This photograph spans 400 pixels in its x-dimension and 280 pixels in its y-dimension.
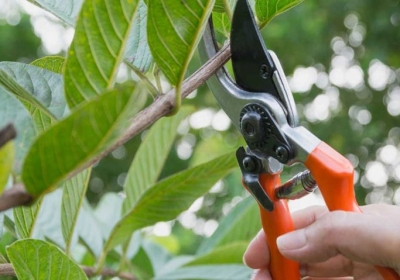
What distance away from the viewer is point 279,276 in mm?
708

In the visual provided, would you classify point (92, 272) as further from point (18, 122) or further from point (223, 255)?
point (18, 122)

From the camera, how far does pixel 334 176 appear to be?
561 mm

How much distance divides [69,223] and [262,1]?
295mm

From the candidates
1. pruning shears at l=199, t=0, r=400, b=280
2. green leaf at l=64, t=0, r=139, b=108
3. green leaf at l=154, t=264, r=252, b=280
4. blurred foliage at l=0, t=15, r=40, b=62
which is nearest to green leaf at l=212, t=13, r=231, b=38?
pruning shears at l=199, t=0, r=400, b=280

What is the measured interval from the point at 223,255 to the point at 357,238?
0.31m

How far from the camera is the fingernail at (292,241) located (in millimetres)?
605

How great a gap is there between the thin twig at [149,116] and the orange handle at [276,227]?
159mm

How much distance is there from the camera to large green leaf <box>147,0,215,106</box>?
0.43 meters

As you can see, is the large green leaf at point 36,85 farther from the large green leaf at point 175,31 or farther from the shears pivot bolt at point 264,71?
the shears pivot bolt at point 264,71

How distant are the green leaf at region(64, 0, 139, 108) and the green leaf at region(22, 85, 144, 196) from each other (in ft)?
0.21

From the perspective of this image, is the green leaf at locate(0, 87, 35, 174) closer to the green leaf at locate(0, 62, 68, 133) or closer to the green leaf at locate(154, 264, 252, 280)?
the green leaf at locate(0, 62, 68, 133)

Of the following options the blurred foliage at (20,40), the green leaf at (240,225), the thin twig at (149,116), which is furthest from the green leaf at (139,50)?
the blurred foliage at (20,40)

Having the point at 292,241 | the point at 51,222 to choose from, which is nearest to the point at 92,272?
the point at 51,222

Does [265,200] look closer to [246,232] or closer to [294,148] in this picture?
[294,148]
